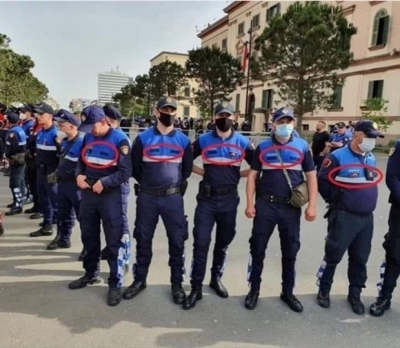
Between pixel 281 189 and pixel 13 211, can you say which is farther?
pixel 13 211

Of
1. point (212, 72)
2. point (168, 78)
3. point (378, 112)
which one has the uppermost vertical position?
point (168, 78)

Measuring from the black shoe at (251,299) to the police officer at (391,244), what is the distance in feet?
3.61

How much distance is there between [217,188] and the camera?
3.62 m

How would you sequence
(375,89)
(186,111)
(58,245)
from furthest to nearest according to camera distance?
(186,111), (375,89), (58,245)

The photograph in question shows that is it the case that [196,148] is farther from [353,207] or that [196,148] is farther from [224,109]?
[353,207]

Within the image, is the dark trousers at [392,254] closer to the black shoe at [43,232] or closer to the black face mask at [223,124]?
the black face mask at [223,124]

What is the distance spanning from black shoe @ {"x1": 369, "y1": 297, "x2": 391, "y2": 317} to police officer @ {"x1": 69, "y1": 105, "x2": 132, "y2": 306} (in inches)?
96.3

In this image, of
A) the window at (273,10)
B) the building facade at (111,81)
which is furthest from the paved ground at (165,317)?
the building facade at (111,81)

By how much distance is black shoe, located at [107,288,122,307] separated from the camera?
3576 millimetres

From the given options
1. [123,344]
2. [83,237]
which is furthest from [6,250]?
[123,344]

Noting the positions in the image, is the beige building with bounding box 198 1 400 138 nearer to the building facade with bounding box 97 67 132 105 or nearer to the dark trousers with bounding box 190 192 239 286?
the dark trousers with bounding box 190 192 239 286

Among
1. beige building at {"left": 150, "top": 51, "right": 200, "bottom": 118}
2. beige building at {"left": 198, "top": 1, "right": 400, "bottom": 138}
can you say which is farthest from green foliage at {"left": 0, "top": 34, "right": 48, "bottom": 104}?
beige building at {"left": 150, "top": 51, "right": 200, "bottom": 118}

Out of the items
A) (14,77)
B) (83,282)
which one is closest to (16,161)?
(83,282)

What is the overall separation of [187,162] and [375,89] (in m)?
25.6
